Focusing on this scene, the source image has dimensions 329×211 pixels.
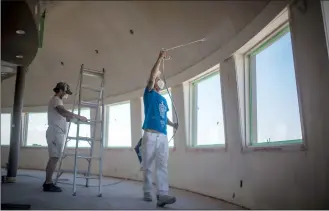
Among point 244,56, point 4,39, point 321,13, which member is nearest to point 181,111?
point 244,56

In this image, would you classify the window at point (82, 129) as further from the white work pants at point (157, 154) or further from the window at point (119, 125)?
the white work pants at point (157, 154)

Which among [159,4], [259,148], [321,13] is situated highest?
[159,4]

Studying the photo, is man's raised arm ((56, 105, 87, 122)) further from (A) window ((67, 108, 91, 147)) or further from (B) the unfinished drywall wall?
(B) the unfinished drywall wall

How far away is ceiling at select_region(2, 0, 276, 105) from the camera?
9.18 feet

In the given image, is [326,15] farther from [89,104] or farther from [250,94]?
[89,104]

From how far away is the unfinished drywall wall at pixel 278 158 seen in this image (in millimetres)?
1659

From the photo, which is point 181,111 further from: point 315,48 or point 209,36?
point 315,48

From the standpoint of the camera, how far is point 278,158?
207cm

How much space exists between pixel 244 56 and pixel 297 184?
1.32 meters

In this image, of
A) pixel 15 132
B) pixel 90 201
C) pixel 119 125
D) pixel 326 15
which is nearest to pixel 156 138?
pixel 90 201

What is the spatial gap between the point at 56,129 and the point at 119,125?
7.85 feet

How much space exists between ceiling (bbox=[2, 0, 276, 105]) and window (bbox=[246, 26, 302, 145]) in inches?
11.6

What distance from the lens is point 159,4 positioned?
3.06 metres

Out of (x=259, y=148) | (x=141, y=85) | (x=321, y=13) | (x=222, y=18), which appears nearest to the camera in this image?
(x=321, y=13)
